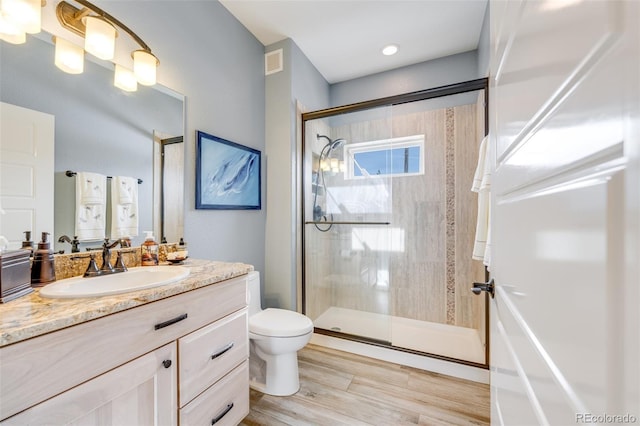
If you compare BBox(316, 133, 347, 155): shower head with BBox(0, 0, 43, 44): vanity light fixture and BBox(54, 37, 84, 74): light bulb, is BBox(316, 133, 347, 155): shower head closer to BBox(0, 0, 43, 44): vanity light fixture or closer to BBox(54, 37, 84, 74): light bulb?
BBox(54, 37, 84, 74): light bulb

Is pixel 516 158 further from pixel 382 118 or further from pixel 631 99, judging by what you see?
pixel 382 118

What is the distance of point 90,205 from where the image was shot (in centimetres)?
120

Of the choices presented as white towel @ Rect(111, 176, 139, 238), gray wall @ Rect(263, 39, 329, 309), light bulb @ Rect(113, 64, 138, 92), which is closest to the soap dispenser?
white towel @ Rect(111, 176, 139, 238)

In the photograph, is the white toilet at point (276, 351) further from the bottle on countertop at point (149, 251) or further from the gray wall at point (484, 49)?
the gray wall at point (484, 49)

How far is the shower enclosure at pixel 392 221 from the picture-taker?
2430mm

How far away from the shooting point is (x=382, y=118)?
2340 millimetres

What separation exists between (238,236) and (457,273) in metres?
2.05

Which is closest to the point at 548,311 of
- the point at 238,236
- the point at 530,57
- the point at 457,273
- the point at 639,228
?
the point at 639,228

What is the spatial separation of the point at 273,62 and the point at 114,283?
6.74 feet

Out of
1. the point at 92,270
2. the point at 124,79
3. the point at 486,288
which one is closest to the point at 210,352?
the point at 92,270

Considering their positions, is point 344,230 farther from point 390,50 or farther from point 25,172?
point 25,172

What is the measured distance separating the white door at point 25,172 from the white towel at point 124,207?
24 centimetres

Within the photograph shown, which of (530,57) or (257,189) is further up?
(530,57)

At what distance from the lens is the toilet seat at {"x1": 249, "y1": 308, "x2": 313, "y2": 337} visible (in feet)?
5.28
